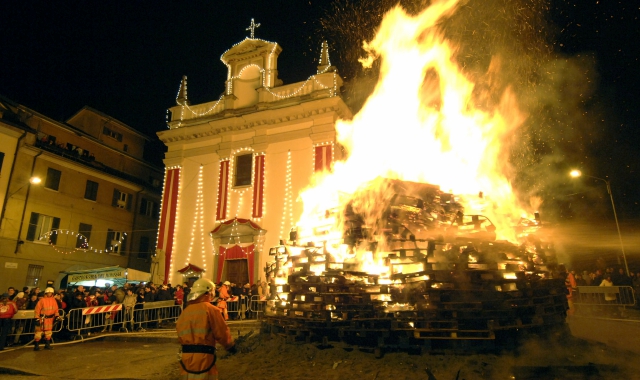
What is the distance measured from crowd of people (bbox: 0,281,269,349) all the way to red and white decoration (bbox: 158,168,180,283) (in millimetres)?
5366

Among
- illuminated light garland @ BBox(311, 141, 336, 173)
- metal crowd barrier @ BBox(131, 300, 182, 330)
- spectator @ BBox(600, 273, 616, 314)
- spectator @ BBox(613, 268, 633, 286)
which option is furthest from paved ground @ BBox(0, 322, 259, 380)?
spectator @ BBox(613, 268, 633, 286)

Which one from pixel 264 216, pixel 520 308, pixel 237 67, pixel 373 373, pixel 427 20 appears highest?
pixel 237 67

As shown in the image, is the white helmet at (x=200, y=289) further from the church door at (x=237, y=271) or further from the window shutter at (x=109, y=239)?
the window shutter at (x=109, y=239)

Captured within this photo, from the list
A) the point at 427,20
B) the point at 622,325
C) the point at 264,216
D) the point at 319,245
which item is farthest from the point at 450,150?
the point at 264,216

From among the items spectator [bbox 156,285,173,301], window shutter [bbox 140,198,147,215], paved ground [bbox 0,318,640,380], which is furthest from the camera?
window shutter [bbox 140,198,147,215]

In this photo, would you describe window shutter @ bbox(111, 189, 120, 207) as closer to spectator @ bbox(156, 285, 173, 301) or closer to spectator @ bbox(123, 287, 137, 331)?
spectator @ bbox(156, 285, 173, 301)

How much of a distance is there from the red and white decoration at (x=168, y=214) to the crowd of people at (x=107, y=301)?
5366 mm

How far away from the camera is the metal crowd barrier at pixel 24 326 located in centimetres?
1157

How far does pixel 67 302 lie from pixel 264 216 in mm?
9518

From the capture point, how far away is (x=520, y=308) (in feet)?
21.0

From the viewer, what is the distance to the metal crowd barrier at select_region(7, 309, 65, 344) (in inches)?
456

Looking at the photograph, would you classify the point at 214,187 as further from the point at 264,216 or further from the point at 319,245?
the point at 319,245

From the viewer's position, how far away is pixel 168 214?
73.6 feet

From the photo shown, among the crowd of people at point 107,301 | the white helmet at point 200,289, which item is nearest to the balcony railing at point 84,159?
the crowd of people at point 107,301
